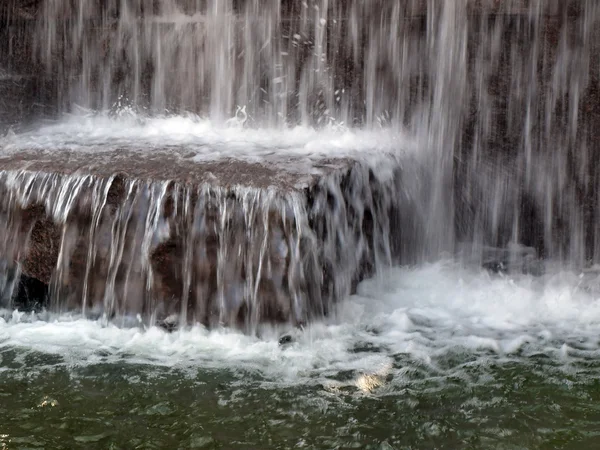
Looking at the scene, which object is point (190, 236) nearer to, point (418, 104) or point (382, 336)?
point (382, 336)

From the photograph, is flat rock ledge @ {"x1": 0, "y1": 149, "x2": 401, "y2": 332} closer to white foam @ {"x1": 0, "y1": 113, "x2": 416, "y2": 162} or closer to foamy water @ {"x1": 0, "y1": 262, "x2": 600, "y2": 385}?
foamy water @ {"x1": 0, "y1": 262, "x2": 600, "y2": 385}

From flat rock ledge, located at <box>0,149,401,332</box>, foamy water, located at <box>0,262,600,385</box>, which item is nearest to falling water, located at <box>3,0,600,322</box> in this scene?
flat rock ledge, located at <box>0,149,401,332</box>

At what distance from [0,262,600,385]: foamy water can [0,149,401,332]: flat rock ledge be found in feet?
0.50

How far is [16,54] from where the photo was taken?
7.87m

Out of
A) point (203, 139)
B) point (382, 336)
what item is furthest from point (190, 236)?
point (203, 139)

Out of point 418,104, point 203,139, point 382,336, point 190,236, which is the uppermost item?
point 418,104

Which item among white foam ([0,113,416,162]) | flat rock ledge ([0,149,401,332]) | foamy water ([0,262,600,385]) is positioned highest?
white foam ([0,113,416,162])

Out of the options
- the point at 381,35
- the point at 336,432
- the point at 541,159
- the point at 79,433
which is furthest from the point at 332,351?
the point at 381,35

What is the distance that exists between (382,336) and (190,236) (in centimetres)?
132

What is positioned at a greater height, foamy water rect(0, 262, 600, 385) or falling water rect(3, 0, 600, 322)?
falling water rect(3, 0, 600, 322)

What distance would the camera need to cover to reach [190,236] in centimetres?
530

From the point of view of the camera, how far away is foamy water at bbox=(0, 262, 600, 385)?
4805 millimetres

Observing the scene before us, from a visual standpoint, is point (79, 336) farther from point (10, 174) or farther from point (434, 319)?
point (434, 319)

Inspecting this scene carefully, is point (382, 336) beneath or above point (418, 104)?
beneath
